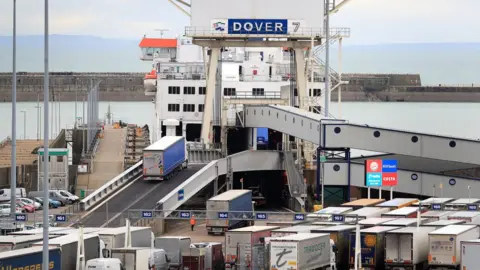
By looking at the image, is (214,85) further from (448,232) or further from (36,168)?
(448,232)

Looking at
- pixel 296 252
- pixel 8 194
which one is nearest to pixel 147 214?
pixel 296 252

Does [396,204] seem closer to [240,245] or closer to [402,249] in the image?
[402,249]

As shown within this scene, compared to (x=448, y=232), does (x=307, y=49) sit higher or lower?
higher

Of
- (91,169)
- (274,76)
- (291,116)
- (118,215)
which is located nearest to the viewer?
(118,215)

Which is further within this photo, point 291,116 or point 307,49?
point 307,49

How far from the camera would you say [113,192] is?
2576 inches

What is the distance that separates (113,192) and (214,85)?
71.8 feet

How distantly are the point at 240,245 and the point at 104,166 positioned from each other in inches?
1596

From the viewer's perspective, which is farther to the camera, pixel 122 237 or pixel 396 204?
pixel 396 204

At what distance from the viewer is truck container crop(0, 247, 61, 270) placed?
116ft

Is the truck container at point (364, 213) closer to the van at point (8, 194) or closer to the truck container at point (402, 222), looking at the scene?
the truck container at point (402, 222)

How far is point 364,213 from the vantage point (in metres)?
52.6

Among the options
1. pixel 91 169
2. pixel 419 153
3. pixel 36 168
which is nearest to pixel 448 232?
pixel 419 153

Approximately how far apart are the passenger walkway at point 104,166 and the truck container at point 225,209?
Result: 1933cm
